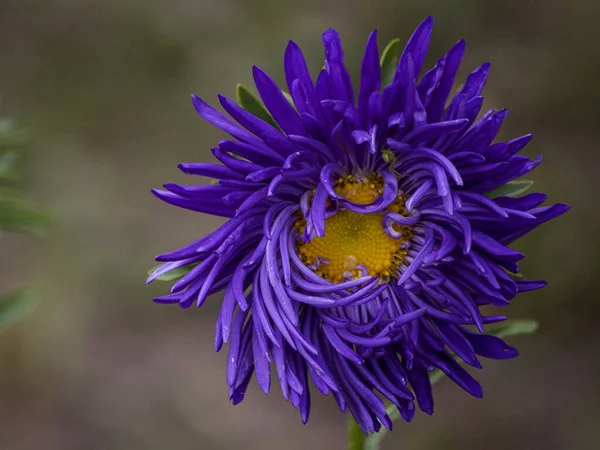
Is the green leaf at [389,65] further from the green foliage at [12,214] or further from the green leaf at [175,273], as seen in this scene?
the green foliage at [12,214]

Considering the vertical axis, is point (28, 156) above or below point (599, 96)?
above

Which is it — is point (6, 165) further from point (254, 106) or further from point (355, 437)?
point (355, 437)

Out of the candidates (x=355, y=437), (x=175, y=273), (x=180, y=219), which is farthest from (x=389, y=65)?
(x=180, y=219)

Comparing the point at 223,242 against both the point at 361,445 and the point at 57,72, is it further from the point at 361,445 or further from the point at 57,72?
the point at 57,72

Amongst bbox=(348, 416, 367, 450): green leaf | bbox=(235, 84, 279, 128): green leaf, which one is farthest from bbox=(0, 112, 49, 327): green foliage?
bbox=(348, 416, 367, 450): green leaf

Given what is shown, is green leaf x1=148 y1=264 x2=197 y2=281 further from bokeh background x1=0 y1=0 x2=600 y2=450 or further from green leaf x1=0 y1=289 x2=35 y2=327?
bokeh background x1=0 y1=0 x2=600 y2=450

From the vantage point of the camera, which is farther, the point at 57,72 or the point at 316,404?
the point at 57,72

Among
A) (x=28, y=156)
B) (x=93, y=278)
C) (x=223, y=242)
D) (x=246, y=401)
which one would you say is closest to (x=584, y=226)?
(x=246, y=401)

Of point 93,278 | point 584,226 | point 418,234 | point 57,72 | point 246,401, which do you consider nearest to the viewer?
point 418,234
